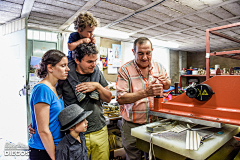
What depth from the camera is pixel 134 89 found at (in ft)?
6.07

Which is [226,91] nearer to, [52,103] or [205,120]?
[205,120]

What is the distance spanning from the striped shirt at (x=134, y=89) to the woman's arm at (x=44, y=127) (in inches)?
31.0

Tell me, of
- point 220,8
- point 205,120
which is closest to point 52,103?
point 205,120

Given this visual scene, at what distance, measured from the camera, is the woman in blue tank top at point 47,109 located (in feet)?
4.08

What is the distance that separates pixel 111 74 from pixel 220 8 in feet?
11.8

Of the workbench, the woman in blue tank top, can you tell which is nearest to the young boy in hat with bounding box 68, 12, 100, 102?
the woman in blue tank top

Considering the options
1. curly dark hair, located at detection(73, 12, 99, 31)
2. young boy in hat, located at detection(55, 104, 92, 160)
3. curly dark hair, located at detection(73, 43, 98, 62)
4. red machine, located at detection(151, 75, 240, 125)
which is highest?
curly dark hair, located at detection(73, 12, 99, 31)

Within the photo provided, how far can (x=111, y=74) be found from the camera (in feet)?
18.6

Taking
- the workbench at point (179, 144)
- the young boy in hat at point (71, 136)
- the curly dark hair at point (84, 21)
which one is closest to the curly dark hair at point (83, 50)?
the curly dark hair at point (84, 21)

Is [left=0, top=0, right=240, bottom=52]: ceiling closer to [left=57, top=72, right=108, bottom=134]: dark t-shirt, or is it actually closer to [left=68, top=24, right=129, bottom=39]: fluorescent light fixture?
[left=68, top=24, right=129, bottom=39]: fluorescent light fixture

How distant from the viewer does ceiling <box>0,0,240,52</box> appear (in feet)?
9.23

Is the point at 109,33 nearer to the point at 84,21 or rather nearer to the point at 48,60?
the point at 84,21

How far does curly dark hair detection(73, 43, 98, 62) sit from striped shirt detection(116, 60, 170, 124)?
1.43 ft

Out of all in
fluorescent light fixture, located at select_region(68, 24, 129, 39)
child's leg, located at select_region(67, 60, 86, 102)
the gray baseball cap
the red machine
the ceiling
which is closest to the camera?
the red machine
